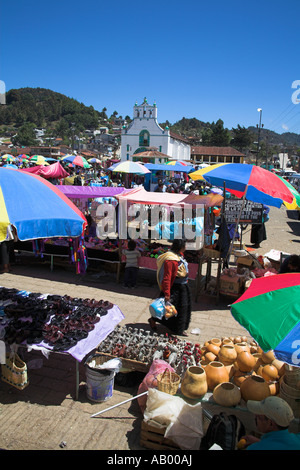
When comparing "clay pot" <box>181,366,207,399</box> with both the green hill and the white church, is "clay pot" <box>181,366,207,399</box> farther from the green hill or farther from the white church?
the green hill

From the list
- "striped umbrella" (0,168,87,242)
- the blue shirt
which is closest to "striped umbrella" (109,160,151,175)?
"striped umbrella" (0,168,87,242)

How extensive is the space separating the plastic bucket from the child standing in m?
3.55

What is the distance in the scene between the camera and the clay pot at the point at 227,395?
3.28 m

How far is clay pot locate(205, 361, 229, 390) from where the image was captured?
3.57 m

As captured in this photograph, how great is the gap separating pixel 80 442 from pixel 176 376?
1132 mm

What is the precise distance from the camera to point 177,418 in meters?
3.11

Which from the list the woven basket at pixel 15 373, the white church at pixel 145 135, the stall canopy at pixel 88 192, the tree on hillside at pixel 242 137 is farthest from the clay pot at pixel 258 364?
the tree on hillside at pixel 242 137

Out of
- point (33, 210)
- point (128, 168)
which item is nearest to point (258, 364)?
point (33, 210)

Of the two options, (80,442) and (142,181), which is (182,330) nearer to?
(80,442)

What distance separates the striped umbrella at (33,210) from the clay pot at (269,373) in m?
2.43

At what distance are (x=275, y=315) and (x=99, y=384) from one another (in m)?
2.33

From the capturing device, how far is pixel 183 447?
3039 millimetres

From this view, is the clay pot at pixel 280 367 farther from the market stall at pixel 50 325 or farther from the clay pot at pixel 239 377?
the market stall at pixel 50 325

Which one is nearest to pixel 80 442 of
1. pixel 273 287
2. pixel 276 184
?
pixel 273 287
